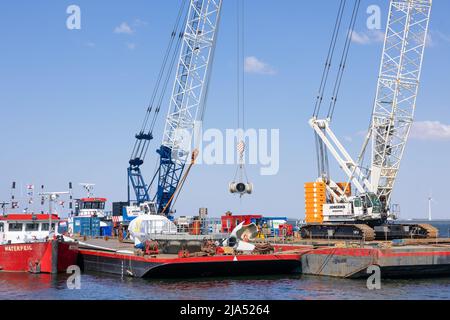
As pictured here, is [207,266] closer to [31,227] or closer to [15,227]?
[31,227]

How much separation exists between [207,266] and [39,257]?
1674 cm

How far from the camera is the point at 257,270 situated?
46406 millimetres

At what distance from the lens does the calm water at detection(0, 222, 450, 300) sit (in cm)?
3722

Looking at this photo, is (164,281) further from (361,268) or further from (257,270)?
(361,268)

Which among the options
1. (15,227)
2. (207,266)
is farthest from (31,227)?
(207,266)

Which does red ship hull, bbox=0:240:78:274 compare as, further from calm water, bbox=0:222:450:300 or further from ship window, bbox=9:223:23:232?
calm water, bbox=0:222:450:300

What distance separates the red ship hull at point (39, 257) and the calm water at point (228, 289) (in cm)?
362

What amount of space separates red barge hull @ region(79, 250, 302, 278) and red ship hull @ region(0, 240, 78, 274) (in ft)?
17.6

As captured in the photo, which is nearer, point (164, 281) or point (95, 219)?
point (164, 281)

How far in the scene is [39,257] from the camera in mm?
51031

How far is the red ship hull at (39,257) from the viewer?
50.7m
